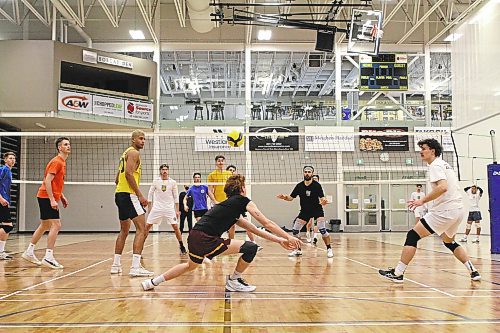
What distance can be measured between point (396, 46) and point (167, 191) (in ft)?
56.3

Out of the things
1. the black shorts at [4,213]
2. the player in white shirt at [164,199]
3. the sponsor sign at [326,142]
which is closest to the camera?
the black shorts at [4,213]

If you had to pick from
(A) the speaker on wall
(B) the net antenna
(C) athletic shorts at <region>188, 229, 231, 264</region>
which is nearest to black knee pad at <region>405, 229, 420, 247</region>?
(C) athletic shorts at <region>188, 229, 231, 264</region>

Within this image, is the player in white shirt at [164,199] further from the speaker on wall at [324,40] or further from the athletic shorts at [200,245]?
the speaker on wall at [324,40]

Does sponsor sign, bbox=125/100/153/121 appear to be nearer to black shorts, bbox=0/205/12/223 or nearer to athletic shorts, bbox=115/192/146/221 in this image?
black shorts, bbox=0/205/12/223

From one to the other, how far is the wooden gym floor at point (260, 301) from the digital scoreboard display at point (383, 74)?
1462 centimetres

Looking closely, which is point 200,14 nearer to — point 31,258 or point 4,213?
point 4,213

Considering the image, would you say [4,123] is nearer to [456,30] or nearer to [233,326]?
[456,30]

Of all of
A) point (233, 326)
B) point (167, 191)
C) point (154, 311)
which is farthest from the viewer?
point (167, 191)

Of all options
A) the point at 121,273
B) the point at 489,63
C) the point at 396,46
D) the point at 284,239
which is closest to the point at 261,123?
the point at 396,46

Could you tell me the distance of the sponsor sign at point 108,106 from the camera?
840 inches

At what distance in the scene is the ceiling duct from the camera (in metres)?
19.6

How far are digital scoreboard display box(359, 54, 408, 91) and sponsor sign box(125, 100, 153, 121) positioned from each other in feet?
28.8

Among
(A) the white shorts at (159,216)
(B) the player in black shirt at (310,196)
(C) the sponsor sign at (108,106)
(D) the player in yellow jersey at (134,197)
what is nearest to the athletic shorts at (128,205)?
(D) the player in yellow jersey at (134,197)

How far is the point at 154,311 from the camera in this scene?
4871 millimetres
